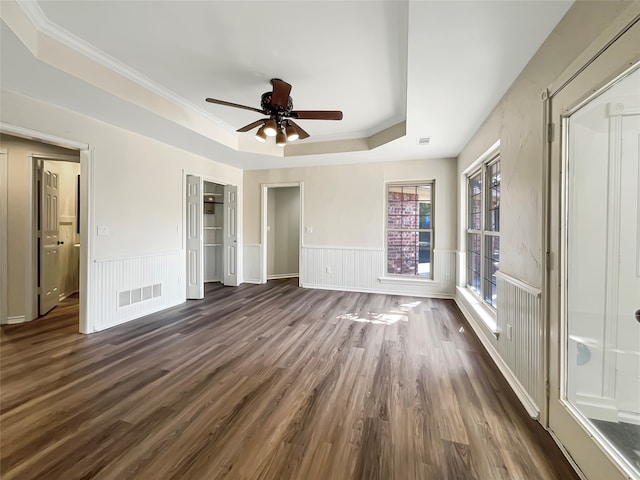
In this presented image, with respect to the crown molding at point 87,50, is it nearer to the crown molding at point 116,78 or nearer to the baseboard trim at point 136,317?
the crown molding at point 116,78

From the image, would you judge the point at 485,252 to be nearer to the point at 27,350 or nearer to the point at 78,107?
the point at 78,107

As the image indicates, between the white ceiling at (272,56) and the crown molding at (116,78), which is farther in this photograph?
the crown molding at (116,78)

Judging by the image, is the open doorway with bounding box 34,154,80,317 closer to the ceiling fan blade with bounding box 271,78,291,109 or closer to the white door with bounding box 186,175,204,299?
the white door with bounding box 186,175,204,299

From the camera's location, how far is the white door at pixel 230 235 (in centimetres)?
564

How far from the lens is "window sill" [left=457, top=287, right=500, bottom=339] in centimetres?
263

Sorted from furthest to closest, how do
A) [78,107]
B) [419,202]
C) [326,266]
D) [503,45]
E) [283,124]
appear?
[326,266]
[419,202]
[283,124]
[78,107]
[503,45]

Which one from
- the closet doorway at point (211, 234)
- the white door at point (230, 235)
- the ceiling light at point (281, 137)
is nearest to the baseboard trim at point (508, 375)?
the ceiling light at point (281, 137)

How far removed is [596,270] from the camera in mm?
1515

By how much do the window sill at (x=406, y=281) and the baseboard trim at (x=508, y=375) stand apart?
1.45 m

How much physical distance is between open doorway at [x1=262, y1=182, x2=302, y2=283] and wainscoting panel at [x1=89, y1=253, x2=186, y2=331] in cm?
233

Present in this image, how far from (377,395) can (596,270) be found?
1571 millimetres

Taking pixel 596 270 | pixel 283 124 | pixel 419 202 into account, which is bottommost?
pixel 596 270

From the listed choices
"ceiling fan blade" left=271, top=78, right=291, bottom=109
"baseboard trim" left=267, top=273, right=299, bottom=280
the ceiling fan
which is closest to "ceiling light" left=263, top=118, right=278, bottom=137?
the ceiling fan

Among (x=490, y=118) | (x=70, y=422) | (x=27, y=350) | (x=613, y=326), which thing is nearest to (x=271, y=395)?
(x=70, y=422)
